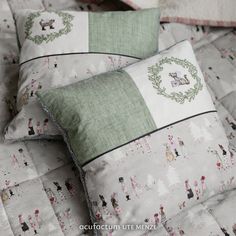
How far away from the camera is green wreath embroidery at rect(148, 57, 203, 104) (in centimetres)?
98

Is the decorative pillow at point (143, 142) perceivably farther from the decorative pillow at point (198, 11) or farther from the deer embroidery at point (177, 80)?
the decorative pillow at point (198, 11)

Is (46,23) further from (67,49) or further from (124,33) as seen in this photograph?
(124,33)

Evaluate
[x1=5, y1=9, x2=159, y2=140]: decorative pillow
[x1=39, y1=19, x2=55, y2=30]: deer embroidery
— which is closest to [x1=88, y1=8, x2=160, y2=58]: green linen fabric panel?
[x1=5, y1=9, x2=159, y2=140]: decorative pillow

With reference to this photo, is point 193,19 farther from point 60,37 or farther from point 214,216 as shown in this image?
point 214,216

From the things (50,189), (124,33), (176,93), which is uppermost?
(124,33)

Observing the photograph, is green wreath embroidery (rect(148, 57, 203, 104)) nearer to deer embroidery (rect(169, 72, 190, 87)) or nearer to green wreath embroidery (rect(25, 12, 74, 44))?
deer embroidery (rect(169, 72, 190, 87))

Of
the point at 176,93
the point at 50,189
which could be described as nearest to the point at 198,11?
the point at 176,93

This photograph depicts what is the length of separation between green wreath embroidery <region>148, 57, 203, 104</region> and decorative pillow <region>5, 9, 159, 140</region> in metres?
0.11

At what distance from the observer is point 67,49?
3.55ft

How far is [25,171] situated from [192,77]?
47cm

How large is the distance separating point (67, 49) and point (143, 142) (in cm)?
33

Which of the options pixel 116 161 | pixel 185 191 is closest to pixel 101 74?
pixel 116 161

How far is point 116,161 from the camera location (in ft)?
3.02

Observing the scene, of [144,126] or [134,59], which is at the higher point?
[134,59]
